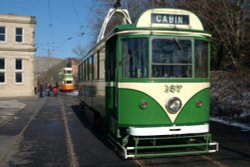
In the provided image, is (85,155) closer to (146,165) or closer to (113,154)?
(113,154)

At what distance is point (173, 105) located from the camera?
367 inches

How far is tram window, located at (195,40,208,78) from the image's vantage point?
9.59 metres

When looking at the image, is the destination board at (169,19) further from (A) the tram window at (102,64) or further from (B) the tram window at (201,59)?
(A) the tram window at (102,64)

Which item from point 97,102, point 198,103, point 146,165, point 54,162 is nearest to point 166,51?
point 198,103

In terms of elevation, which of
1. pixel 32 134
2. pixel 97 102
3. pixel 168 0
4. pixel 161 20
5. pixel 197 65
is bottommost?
pixel 32 134

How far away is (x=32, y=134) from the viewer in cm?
1388

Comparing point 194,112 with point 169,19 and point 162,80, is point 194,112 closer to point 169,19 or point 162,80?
point 162,80

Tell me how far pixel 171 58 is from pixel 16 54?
42170 mm

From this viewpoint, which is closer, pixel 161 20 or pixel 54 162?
pixel 54 162

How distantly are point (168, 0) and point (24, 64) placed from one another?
22.1 meters

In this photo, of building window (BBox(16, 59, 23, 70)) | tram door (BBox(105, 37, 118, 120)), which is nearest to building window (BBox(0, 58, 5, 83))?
building window (BBox(16, 59, 23, 70))

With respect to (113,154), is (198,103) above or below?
above

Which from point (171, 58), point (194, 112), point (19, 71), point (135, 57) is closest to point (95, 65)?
point (135, 57)

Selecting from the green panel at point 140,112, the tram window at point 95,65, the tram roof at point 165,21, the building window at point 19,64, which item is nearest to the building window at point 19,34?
the building window at point 19,64
